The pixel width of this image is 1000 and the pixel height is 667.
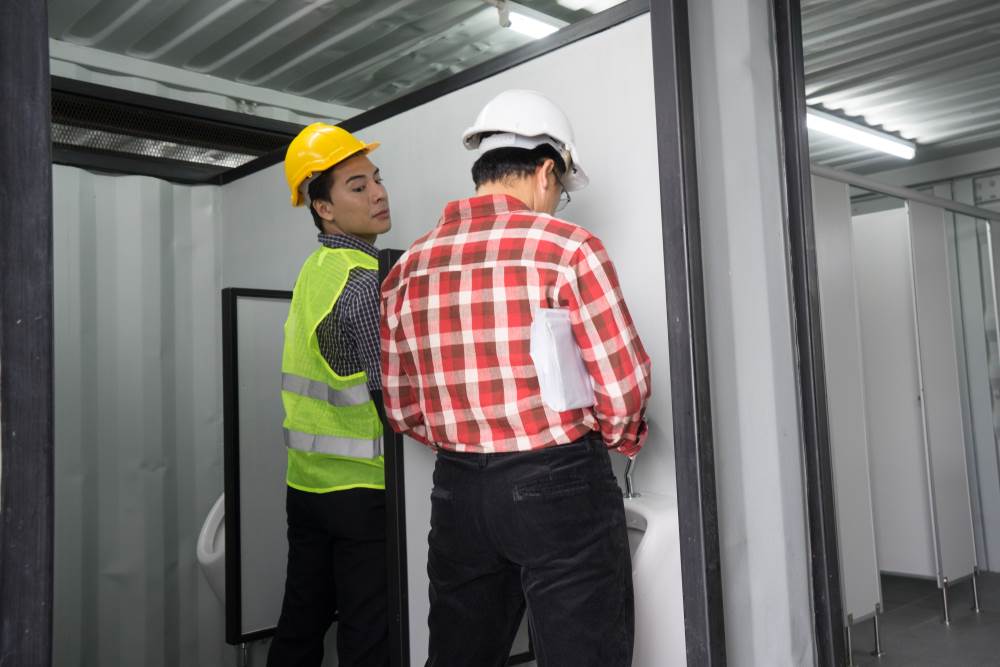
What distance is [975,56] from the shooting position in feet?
15.3

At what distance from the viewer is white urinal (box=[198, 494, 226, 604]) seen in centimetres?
321

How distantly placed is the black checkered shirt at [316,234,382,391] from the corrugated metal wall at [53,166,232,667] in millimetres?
1678

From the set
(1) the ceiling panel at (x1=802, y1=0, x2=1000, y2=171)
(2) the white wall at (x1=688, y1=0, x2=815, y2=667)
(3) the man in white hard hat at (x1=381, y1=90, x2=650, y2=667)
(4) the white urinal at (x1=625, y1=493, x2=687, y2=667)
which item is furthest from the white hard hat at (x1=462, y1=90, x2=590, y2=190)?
(1) the ceiling panel at (x1=802, y1=0, x2=1000, y2=171)

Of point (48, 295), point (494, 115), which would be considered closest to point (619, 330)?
point (494, 115)

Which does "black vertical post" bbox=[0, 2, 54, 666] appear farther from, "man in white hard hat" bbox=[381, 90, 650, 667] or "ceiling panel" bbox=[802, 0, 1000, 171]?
"ceiling panel" bbox=[802, 0, 1000, 171]

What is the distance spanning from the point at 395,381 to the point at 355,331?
24 cm

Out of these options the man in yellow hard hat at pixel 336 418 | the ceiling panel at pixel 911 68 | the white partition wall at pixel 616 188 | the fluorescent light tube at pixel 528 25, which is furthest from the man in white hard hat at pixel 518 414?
the ceiling panel at pixel 911 68

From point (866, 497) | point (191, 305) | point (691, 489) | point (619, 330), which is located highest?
point (191, 305)

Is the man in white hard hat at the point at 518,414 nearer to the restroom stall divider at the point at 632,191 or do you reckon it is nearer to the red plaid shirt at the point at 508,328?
the red plaid shirt at the point at 508,328

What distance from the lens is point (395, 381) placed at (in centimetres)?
202

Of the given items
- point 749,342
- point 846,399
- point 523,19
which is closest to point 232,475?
point 749,342

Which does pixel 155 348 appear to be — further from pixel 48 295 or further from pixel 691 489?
pixel 48 295

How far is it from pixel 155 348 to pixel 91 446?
19.0 inches

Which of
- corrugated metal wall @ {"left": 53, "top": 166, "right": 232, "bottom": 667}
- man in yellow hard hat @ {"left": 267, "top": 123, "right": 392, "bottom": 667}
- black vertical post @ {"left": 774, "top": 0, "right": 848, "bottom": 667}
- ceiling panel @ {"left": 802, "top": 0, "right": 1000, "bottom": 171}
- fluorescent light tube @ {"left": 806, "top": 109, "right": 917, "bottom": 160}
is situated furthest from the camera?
fluorescent light tube @ {"left": 806, "top": 109, "right": 917, "bottom": 160}
